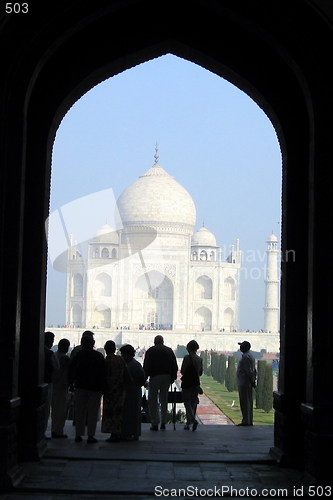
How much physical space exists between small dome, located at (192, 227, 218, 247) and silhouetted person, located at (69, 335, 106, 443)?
5027cm

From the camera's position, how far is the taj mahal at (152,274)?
169 feet

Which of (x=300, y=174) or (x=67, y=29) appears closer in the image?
(x=67, y=29)

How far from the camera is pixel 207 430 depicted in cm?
797

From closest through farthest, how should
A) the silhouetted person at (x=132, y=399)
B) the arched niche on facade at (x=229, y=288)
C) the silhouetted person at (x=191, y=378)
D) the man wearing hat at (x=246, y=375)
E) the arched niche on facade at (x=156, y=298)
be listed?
1. the silhouetted person at (x=132, y=399)
2. the silhouetted person at (x=191, y=378)
3. the man wearing hat at (x=246, y=375)
4. the arched niche on facade at (x=156, y=298)
5. the arched niche on facade at (x=229, y=288)


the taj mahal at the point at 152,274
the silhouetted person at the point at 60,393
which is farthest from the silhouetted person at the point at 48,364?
the taj mahal at the point at 152,274

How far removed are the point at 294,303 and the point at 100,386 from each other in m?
1.50

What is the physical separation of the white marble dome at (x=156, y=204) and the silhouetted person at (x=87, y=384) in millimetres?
44384

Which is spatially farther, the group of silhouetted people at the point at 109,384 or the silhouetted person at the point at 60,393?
the silhouetted person at the point at 60,393

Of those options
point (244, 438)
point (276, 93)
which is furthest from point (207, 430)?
point (276, 93)

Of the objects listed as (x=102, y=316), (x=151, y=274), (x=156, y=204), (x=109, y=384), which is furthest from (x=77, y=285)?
(x=109, y=384)

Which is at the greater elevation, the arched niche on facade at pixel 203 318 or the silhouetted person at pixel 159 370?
the arched niche on facade at pixel 203 318

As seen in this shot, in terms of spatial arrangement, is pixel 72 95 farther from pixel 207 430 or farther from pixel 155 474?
pixel 207 430

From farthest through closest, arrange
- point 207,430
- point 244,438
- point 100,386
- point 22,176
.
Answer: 1. point 207,430
2. point 244,438
3. point 100,386
4. point 22,176

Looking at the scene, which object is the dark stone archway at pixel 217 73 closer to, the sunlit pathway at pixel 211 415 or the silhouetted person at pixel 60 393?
the silhouetted person at pixel 60 393
